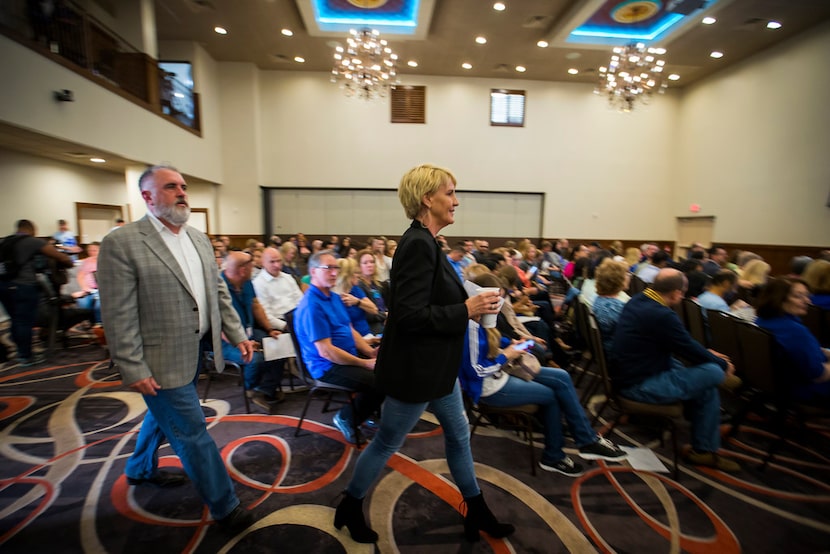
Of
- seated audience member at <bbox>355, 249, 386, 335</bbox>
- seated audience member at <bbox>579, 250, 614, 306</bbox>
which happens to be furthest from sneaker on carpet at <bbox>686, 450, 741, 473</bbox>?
seated audience member at <bbox>355, 249, 386, 335</bbox>

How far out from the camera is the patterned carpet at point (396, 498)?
1.80 m

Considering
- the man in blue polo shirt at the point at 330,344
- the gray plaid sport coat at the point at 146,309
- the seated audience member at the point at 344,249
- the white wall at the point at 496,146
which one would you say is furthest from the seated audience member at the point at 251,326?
the white wall at the point at 496,146

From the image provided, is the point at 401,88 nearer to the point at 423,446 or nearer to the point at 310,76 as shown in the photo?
the point at 310,76

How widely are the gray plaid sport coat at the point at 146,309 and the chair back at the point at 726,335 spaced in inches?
134

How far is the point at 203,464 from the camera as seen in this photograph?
1684 mm

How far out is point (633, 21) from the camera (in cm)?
895

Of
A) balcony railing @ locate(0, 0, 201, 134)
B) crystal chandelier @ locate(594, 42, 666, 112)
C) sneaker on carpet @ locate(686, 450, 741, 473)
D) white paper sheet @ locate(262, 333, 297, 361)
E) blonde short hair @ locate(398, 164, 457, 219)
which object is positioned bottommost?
sneaker on carpet @ locate(686, 450, 741, 473)

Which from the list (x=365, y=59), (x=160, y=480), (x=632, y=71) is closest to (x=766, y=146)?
(x=632, y=71)

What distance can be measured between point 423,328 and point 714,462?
7.73 ft

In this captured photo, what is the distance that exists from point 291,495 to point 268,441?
0.65 m

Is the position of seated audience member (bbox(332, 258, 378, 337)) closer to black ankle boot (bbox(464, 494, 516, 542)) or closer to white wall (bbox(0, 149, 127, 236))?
black ankle boot (bbox(464, 494, 516, 542))

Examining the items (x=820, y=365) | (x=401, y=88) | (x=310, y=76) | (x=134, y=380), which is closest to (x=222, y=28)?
(x=310, y=76)

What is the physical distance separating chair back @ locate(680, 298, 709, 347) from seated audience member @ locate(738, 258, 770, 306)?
1315 mm

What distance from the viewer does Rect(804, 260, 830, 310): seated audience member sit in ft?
10.7
